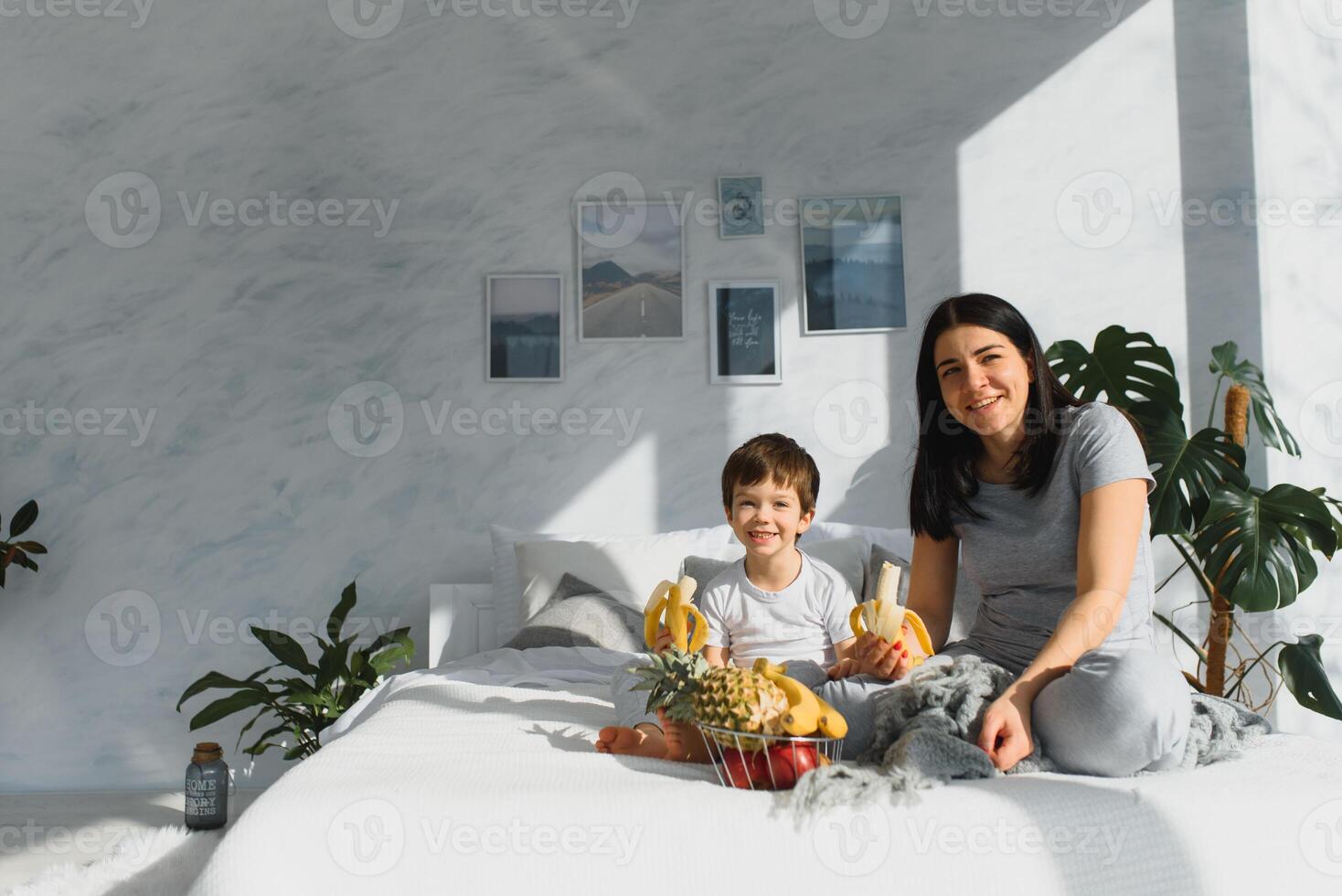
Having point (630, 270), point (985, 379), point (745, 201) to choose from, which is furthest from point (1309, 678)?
point (630, 270)

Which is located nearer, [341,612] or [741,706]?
[741,706]

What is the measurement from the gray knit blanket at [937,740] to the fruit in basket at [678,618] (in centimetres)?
37

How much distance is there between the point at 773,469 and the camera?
82.7 inches

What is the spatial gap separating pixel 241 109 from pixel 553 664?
215cm

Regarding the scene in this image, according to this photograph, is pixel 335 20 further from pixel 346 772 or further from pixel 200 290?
pixel 346 772

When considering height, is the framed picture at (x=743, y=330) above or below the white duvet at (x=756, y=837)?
above

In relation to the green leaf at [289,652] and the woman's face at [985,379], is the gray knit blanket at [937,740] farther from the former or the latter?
the green leaf at [289,652]

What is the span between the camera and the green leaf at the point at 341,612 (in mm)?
3035

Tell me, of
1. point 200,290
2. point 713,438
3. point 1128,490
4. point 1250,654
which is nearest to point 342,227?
point 200,290

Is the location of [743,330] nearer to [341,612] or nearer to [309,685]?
[341,612]

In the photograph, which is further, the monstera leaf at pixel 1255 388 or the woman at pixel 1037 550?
the monstera leaf at pixel 1255 388

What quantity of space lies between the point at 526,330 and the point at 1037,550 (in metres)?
2.06

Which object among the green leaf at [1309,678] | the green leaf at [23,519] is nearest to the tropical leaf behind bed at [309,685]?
the green leaf at [23,519]

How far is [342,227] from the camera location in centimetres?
346
